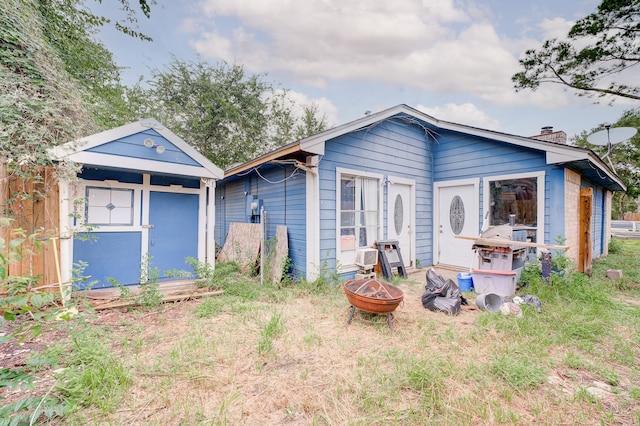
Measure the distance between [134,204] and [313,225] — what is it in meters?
3.07

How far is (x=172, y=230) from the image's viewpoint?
4875 mm

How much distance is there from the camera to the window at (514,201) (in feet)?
17.8

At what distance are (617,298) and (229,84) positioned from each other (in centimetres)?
1502

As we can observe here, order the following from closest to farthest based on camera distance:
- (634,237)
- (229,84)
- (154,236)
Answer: (154,236) < (229,84) < (634,237)

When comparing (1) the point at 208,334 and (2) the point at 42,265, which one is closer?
(1) the point at 208,334

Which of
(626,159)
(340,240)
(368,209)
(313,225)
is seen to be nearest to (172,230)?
(313,225)

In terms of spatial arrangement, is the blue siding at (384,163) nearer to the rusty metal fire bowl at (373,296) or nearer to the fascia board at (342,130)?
the fascia board at (342,130)

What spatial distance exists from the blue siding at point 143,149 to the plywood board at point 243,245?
87.5 inches

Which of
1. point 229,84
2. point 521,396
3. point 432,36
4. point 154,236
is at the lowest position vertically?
point 521,396

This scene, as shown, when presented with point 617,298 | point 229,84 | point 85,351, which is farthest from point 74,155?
point 229,84

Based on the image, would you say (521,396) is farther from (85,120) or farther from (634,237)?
(634,237)

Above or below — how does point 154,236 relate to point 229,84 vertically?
below

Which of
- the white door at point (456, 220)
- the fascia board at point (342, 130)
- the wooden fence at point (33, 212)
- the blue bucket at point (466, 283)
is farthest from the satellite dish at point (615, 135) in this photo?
the wooden fence at point (33, 212)

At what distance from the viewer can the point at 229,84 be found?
13289mm
